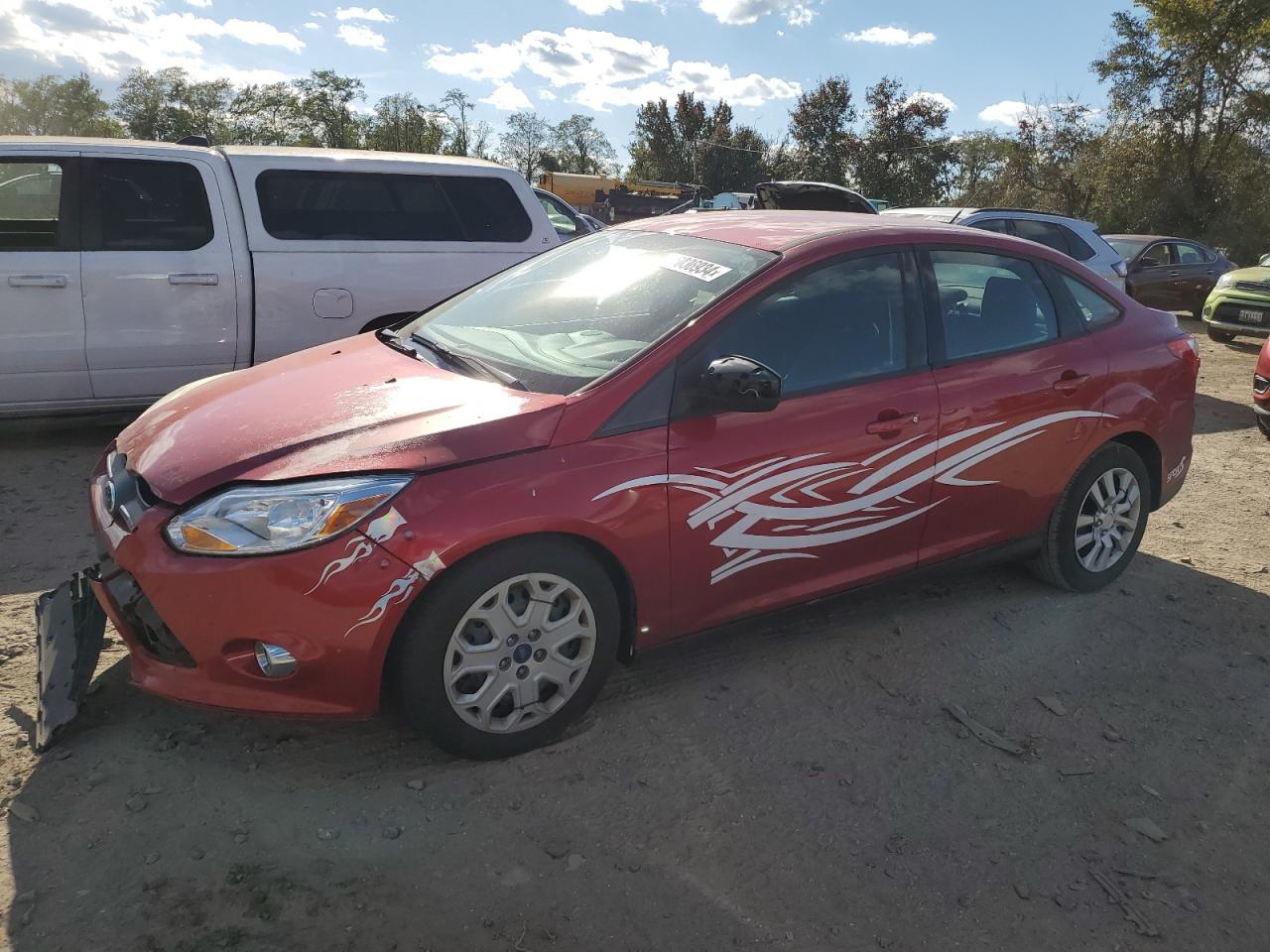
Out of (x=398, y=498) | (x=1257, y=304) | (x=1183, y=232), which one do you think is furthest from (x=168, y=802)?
(x=1183, y=232)

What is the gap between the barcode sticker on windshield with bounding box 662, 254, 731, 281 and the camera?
331 centimetres

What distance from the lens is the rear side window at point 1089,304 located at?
411cm

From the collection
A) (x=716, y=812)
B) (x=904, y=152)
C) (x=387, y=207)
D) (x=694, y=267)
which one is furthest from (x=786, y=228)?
(x=904, y=152)

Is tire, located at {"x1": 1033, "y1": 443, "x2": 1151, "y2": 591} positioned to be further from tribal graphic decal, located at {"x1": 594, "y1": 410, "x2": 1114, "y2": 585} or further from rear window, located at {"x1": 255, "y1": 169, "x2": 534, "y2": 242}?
rear window, located at {"x1": 255, "y1": 169, "x2": 534, "y2": 242}

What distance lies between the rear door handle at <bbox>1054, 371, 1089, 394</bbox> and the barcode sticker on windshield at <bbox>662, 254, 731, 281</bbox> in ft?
5.24

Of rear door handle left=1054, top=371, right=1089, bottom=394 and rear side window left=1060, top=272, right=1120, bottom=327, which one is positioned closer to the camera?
rear door handle left=1054, top=371, right=1089, bottom=394

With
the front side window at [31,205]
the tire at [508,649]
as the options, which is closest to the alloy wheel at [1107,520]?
the tire at [508,649]

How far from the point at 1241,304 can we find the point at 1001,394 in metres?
10.9

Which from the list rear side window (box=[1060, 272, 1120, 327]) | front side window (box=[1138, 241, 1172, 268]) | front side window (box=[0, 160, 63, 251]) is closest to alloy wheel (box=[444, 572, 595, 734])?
rear side window (box=[1060, 272, 1120, 327])

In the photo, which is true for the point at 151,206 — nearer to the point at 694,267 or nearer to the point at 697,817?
the point at 694,267

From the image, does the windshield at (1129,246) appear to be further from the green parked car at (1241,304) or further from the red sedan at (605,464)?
the red sedan at (605,464)

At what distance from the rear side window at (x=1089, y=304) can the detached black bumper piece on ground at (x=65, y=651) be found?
397 cm

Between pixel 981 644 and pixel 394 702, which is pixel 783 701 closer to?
pixel 981 644

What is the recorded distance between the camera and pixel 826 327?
338 centimetres
